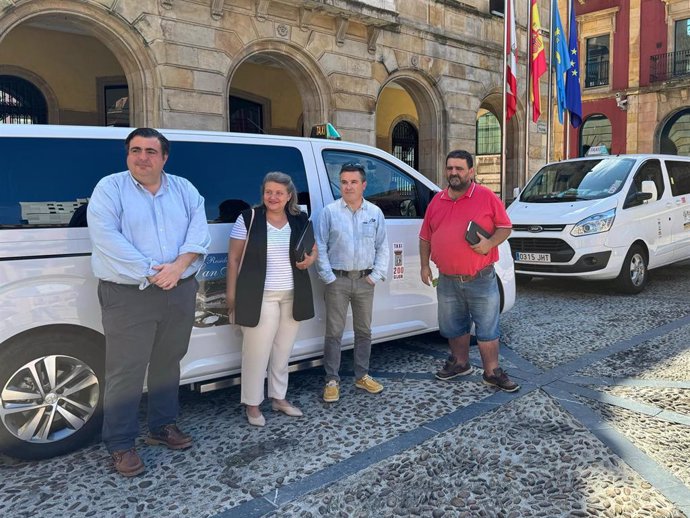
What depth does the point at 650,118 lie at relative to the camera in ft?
88.8

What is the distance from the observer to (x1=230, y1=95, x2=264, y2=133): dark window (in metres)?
13.6

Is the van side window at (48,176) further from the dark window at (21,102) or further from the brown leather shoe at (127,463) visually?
the dark window at (21,102)

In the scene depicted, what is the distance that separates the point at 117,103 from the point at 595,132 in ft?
81.7

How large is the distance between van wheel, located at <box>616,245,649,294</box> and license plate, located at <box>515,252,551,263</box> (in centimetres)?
104

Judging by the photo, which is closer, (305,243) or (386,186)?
(305,243)

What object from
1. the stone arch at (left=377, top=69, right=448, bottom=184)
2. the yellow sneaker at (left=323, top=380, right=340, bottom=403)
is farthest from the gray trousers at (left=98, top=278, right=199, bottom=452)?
the stone arch at (left=377, top=69, right=448, bottom=184)

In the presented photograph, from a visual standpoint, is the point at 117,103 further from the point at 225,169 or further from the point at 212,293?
the point at 212,293

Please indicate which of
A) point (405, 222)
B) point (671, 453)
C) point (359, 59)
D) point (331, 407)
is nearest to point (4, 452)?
point (331, 407)

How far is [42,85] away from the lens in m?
11.5

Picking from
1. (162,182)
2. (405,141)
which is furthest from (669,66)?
(162,182)

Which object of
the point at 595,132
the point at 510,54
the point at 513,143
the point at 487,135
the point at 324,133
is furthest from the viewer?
the point at 595,132

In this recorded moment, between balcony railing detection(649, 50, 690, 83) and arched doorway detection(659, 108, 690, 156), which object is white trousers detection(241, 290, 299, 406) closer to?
arched doorway detection(659, 108, 690, 156)

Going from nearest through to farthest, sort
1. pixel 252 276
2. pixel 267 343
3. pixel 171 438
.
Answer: pixel 171 438
pixel 252 276
pixel 267 343

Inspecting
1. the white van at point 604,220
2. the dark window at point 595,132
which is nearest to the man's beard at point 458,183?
the white van at point 604,220
